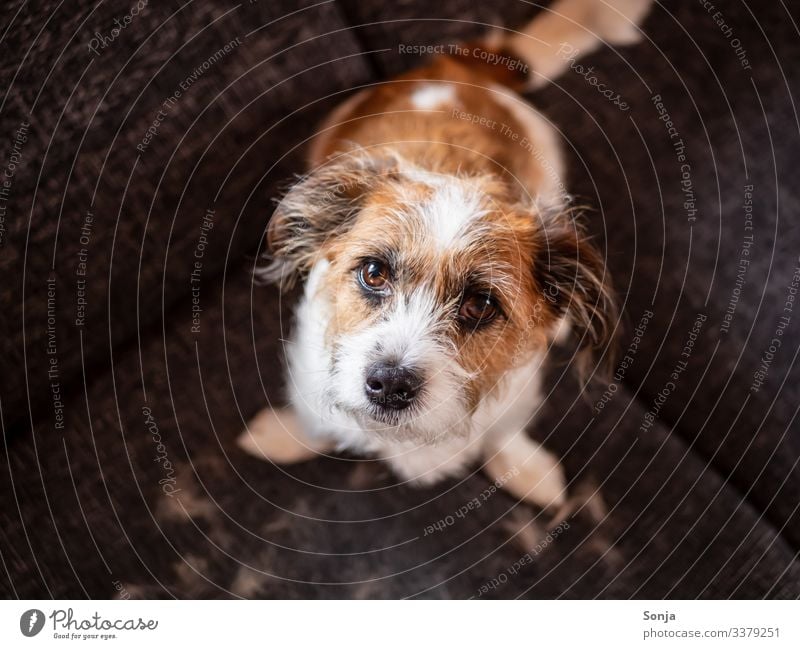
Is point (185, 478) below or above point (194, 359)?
below

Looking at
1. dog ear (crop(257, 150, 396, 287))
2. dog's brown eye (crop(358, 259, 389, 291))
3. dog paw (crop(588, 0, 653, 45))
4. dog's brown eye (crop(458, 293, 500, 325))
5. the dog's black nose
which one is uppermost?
dog paw (crop(588, 0, 653, 45))

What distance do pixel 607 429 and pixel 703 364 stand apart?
0.85 ft

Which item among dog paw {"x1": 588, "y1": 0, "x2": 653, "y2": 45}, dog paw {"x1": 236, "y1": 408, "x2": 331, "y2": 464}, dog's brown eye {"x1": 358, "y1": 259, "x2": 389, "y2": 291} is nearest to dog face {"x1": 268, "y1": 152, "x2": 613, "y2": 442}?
dog's brown eye {"x1": 358, "y1": 259, "x2": 389, "y2": 291}

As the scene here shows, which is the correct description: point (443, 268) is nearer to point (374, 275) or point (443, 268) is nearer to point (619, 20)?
point (374, 275)

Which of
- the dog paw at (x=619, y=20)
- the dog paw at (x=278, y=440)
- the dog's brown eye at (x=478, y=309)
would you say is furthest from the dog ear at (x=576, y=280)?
the dog paw at (x=278, y=440)

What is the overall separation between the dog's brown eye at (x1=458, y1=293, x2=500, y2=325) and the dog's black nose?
14 centimetres

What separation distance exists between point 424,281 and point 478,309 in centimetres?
11

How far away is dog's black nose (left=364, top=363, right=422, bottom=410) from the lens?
2.75ft

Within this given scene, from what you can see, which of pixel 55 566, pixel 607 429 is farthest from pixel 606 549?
pixel 55 566

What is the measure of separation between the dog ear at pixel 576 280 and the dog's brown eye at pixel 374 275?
10.4 inches

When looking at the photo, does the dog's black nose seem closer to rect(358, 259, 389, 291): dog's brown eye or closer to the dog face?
the dog face
